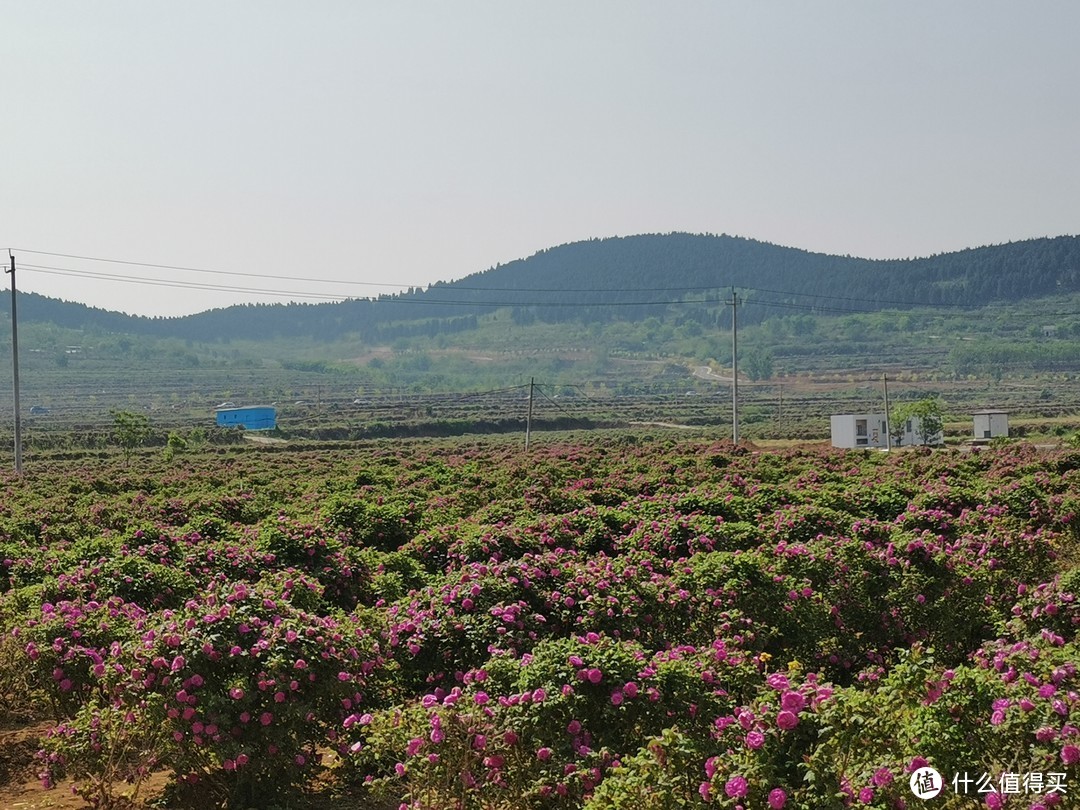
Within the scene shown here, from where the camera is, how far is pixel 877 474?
77.4 feet

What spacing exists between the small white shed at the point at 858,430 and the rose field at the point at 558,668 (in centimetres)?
6012

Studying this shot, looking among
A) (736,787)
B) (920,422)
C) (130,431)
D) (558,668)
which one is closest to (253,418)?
(130,431)

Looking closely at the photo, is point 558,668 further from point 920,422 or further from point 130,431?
point 920,422

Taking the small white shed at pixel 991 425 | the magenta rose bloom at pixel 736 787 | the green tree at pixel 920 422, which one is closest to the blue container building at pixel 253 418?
the green tree at pixel 920 422

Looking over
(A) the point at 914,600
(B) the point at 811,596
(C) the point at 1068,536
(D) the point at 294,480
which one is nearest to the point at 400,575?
(B) the point at 811,596

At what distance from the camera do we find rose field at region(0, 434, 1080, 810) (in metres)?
5.34

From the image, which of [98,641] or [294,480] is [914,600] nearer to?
[98,641]

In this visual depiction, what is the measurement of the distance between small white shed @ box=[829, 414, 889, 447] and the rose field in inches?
2367

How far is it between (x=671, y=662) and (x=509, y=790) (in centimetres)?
122

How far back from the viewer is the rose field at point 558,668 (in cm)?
534

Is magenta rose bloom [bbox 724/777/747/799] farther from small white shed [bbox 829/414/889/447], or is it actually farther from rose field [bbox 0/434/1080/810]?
small white shed [bbox 829/414/889/447]

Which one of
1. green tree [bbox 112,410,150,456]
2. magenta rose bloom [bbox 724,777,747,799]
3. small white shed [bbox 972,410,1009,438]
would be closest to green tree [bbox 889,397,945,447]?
small white shed [bbox 972,410,1009,438]

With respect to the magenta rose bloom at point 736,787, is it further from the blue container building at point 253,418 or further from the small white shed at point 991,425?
the blue container building at point 253,418

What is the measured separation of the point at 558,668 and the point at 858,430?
235 ft
